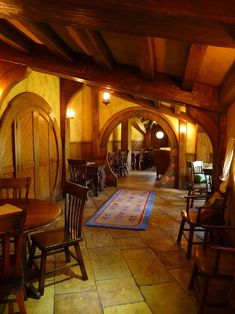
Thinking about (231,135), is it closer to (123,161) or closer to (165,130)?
(165,130)

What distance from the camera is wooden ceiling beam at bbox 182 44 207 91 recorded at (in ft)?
6.97

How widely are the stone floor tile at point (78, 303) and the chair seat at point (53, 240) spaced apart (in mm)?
446

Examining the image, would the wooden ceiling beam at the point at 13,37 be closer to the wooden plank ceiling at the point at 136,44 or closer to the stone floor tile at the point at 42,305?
the wooden plank ceiling at the point at 136,44

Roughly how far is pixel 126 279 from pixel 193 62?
2224 millimetres

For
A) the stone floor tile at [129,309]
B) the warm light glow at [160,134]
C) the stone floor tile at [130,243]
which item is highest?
the warm light glow at [160,134]

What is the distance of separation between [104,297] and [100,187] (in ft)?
15.4

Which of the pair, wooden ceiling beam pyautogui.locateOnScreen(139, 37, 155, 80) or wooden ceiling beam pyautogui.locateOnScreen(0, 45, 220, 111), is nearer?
wooden ceiling beam pyautogui.locateOnScreen(139, 37, 155, 80)

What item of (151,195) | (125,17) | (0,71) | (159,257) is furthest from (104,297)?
(151,195)

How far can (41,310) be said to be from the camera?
2.20 m

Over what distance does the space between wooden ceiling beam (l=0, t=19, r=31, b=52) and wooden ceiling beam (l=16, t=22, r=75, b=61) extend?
43 cm

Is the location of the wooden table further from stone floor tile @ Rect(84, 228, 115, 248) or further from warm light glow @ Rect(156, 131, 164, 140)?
warm light glow @ Rect(156, 131, 164, 140)

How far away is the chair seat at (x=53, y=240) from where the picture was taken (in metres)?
2.48

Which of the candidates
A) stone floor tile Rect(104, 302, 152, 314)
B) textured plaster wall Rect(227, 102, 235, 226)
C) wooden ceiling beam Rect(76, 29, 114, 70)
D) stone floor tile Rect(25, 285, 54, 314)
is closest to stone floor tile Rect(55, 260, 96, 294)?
stone floor tile Rect(25, 285, 54, 314)

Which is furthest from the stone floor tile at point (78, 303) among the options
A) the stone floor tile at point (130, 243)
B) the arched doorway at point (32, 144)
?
the arched doorway at point (32, 144)
